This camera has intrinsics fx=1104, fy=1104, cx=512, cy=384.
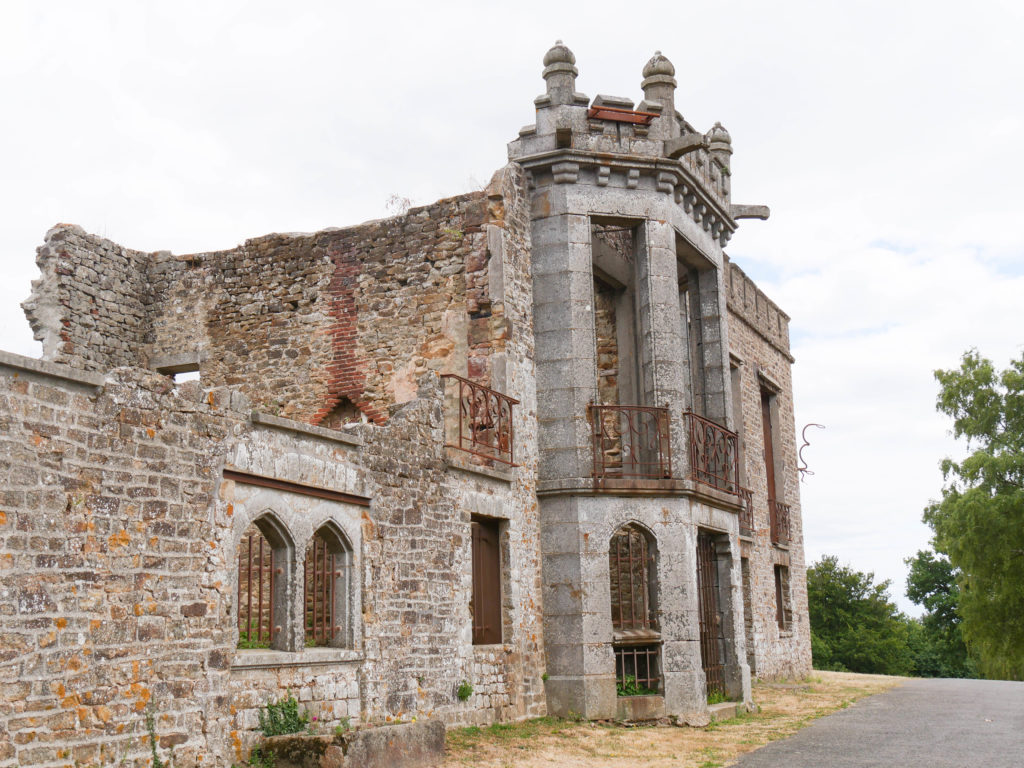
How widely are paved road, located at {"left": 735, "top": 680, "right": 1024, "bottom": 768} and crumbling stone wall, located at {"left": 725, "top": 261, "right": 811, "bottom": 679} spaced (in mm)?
3235

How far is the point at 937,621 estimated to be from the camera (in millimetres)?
41906

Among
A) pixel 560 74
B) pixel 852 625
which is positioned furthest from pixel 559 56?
pixel 852 625

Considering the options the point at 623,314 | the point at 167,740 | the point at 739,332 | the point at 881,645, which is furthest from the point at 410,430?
the point at 881,645

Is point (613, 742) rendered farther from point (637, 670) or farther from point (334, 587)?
point (334, 587)

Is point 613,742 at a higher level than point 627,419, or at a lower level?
lower

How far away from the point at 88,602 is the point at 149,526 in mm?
690

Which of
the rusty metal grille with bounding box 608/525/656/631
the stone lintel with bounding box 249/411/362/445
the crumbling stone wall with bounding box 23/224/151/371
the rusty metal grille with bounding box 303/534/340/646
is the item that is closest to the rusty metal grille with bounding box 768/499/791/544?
the rusty metal grille with bounding box 608/525/656/631

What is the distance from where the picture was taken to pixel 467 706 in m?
10.3

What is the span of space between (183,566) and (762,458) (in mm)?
14212

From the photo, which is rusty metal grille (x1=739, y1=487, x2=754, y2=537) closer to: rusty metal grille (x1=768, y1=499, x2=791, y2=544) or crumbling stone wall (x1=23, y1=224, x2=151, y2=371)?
rusty metal grille (x1=768, y1=499, x2=791, y2=544)

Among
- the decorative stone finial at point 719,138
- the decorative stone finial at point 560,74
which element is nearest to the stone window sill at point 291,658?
the decorative stone finial at point 560,74

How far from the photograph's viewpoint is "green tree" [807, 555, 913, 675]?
35.1 meters

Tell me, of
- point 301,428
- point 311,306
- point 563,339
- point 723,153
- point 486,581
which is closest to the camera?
point 301,428

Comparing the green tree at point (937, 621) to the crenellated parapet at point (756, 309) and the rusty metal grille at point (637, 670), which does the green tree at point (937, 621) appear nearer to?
the crenellated parapet at point (756, 309)
